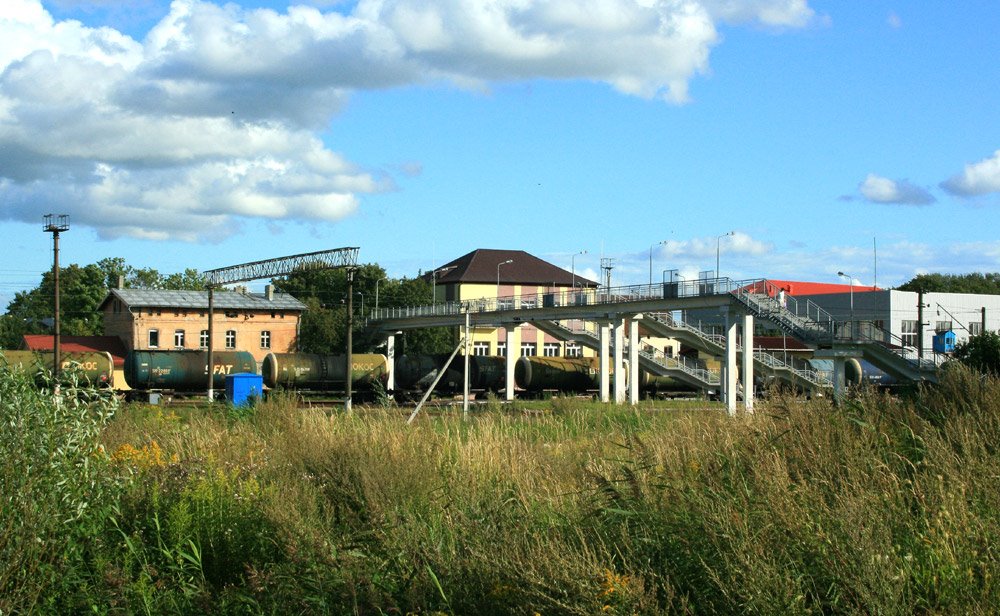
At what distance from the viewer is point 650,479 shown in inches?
324

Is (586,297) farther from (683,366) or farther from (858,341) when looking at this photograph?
(858,341)

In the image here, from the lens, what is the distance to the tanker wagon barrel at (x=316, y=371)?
178 feet

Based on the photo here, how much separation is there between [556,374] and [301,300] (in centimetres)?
4404

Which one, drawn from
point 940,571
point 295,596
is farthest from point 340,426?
point 940,571

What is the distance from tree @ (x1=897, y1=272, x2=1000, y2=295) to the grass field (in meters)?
95.5

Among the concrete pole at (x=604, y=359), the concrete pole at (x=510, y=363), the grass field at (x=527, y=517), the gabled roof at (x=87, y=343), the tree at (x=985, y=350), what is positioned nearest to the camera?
the grass field at (x=527, y=517)

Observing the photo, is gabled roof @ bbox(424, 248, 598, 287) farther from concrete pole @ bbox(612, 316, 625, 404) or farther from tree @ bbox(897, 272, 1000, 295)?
concrete pole @ bbox(612, 316, 625, 404)

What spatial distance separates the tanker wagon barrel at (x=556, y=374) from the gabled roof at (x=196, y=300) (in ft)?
81.8

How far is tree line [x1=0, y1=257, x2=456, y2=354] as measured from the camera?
83500mm

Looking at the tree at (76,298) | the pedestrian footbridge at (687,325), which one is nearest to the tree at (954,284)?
the pedestrian footbridge at (687,325)

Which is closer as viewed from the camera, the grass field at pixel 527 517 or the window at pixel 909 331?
the grass field at pixel 527 517

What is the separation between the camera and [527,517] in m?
7.91

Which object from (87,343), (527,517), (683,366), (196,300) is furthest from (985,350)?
(87,343)

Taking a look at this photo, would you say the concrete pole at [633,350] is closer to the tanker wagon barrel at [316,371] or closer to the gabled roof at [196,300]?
the tanker wagon barrel at [316,371]
